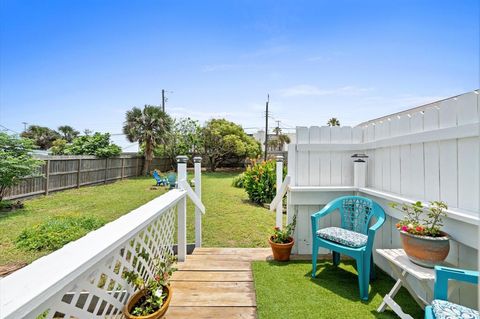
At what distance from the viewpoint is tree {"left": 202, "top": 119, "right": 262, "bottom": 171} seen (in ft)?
52.4

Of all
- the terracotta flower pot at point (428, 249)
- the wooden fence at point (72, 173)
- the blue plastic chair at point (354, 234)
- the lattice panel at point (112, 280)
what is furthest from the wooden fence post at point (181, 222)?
the wooden fence at point (72, 173)

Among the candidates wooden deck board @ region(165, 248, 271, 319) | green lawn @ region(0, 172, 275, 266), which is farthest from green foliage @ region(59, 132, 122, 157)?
wooden deck board @ region(165, 248, 271, 319)

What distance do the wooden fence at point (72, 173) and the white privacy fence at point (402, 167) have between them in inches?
342

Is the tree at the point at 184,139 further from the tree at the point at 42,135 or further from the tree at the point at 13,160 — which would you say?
the tree at the point at 42,135

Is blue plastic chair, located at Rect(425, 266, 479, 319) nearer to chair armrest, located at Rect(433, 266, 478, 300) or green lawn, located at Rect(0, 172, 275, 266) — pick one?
chair armrest, located at Rect(433, 266, 478, 300)

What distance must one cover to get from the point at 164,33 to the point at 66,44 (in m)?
2.54

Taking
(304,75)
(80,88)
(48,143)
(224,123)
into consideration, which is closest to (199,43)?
(304,75)

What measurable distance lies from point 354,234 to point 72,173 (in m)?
10.8

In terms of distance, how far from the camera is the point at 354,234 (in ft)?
7.84

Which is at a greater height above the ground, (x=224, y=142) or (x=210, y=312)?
(x=224, y=142)

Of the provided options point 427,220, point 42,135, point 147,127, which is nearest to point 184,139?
point 147,127

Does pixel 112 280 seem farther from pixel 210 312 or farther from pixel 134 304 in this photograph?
pixel 210 312

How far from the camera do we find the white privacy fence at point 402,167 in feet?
5.32

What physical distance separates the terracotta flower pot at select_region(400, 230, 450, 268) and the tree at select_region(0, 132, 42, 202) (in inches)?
335
